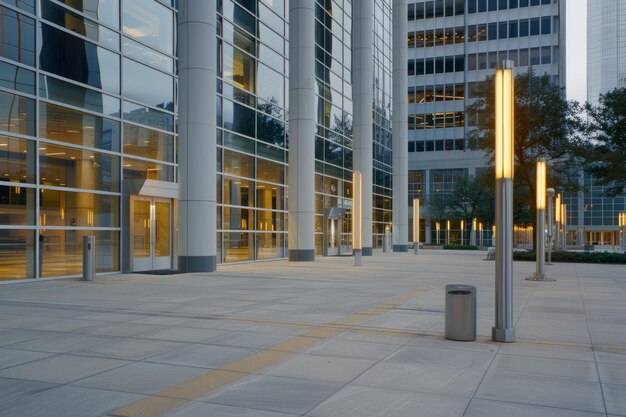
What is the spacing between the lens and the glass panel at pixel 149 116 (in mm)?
21578

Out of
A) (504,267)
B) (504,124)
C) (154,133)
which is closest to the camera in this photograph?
(504,267)

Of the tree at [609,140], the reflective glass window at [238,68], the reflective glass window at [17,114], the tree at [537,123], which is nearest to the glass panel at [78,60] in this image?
the reflective glass window at [17,114]

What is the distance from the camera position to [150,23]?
2298 centimetres

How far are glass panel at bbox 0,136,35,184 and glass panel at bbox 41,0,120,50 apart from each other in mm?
4027

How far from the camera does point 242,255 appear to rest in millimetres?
28188

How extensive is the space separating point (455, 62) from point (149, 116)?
62527 mm

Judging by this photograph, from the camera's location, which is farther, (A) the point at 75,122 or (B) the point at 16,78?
(A) the point at 75,122

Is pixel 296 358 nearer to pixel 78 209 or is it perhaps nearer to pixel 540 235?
pixel 78 209

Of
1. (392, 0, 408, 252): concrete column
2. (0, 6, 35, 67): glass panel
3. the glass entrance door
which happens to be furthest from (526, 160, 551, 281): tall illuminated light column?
(392, 0, 408, 252): concrete column

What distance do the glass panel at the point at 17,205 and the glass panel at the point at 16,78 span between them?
2835 mm

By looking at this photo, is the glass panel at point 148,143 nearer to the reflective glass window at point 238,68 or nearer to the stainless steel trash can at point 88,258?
the stainless steel trash can at point 88,258

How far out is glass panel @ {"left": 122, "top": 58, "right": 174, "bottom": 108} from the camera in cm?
2162

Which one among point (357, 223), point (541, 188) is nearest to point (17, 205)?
point (357, 223)

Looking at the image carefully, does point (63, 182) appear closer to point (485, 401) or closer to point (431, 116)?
point (485, 401)
